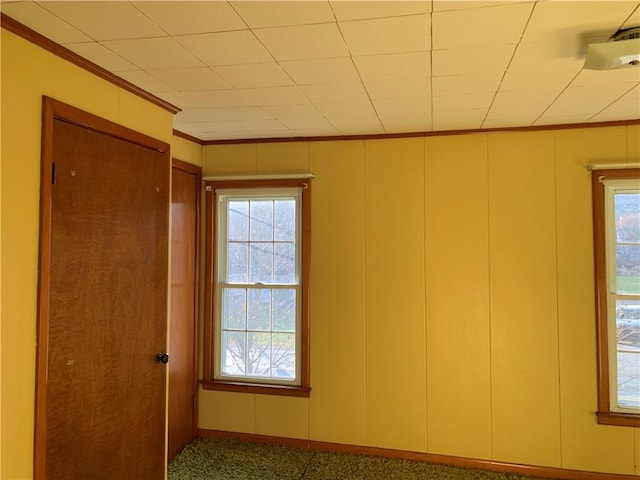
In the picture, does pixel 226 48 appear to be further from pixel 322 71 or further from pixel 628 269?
pixel 628 269

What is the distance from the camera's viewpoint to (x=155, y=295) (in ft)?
8.50

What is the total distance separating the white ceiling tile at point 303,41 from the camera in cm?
174

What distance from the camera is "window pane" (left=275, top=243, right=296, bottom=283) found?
3.56 metres

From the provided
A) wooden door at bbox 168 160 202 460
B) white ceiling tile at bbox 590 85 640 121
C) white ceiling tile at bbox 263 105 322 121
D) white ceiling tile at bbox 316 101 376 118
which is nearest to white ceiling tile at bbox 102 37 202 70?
white ceiling tile at bbox 263 105 322 121

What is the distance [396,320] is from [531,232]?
1.17m

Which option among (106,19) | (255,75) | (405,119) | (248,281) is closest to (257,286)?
(248,281)

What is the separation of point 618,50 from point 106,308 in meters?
2.54

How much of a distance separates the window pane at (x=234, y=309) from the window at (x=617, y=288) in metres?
2.64

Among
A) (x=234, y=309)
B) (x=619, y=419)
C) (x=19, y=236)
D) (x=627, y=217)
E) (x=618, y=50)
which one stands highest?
(x=618, y=50)

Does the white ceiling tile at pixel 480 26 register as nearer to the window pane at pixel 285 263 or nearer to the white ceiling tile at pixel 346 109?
the white ceiling tile at pixel 346 109

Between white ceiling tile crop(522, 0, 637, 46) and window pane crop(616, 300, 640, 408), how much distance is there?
2008mm

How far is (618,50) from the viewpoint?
5.60ft

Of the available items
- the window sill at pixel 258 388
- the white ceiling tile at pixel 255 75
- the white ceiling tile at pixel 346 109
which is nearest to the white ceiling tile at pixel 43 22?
the white ceiling tile at pixel 255 75

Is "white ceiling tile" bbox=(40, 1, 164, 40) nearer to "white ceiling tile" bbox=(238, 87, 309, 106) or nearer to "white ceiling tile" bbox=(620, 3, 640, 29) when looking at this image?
"white ceiling tile" bbox=(238, 87, 309, 106)
